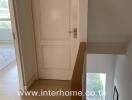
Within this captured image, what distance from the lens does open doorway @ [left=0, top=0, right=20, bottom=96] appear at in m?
3.35

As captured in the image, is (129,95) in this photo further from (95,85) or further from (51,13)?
(95,85)

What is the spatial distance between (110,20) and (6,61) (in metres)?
3.11

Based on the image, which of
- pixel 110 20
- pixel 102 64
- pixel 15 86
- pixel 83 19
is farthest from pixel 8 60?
pixel 110 20

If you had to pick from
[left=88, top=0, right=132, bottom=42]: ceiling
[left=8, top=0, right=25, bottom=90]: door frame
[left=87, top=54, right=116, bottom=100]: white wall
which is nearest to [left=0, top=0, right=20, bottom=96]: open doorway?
[left=8, top=0, right=25, bottom=90]: door frame

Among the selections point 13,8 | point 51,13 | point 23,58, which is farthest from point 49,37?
point 13,8

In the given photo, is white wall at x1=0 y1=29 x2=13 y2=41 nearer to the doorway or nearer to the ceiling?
the doorway

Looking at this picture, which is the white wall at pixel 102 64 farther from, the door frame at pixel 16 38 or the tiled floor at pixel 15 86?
the door frame at pixel 16 38

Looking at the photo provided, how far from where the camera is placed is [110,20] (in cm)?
310

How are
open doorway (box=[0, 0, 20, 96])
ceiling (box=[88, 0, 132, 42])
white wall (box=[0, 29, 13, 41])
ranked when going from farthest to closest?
white wall (box=[0, 29, 13, 41])
open doorway (box=[0, 0, 20, 96])
ceiling (box=[88, 0, 132, 42])

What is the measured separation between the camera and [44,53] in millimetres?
3551

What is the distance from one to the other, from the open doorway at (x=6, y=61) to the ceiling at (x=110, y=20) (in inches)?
59.0

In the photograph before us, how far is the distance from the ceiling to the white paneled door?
30 centimetres

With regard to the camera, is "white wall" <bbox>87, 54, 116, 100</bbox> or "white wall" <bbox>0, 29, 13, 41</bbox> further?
"white wall" <bbox>0, 29, 13, 41</bbox>

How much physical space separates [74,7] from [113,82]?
98.5 inches
